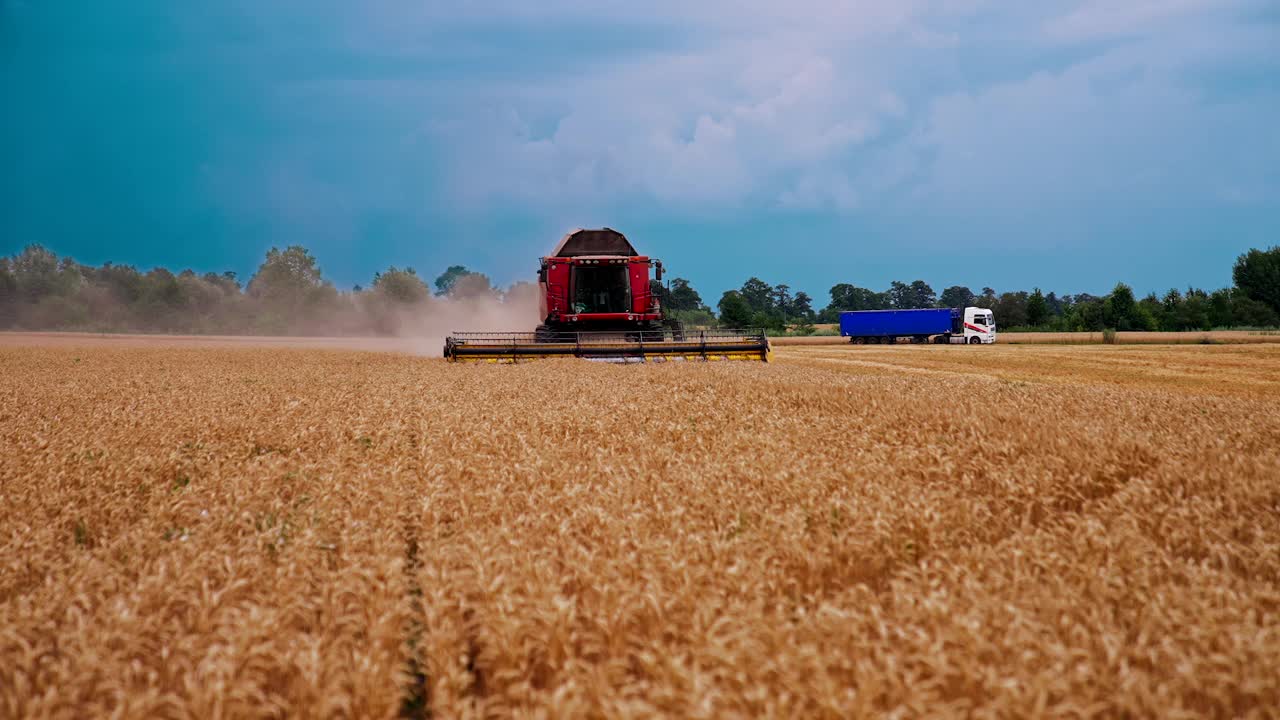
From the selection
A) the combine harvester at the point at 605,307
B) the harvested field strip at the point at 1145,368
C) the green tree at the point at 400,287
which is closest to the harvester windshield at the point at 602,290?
the combine harvester at the point at 605,307

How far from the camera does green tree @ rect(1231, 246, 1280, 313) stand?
70812 mm

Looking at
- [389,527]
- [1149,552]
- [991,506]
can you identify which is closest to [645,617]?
[389,527]

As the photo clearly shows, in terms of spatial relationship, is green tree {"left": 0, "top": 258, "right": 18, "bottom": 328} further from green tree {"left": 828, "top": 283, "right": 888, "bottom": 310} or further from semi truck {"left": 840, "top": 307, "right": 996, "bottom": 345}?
green tree {"left": 828, "top": 283, "right": 888, "bottom": 310}

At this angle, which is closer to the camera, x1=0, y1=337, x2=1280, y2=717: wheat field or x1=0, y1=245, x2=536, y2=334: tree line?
x1=0, y1=337, x2=1280, y2=717: wheat field

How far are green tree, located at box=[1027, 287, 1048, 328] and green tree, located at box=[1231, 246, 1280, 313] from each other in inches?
669

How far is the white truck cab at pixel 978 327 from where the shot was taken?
163 ft

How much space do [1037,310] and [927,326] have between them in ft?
125

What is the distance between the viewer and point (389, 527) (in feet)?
12.7

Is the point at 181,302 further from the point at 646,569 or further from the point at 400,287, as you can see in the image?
the point at 646,569

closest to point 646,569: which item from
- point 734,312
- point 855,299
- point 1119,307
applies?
point 734,312

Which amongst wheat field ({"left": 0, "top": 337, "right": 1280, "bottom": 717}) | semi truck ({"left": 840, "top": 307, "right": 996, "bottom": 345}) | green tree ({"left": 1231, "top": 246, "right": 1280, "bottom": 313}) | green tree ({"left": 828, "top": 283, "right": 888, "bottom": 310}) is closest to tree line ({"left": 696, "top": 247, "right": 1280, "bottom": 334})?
green tree ({"left": 1231, "top": 246, "right": 1280, "bottom": 313})

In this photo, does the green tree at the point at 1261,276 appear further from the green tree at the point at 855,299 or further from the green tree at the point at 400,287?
the green tree at the point at 400,287

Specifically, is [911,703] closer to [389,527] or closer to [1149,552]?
[1149,552]

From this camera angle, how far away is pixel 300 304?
281ft
